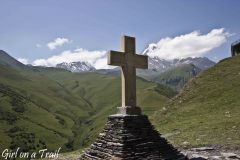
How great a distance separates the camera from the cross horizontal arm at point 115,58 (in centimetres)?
1720

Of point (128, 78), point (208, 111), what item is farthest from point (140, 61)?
point (208, 111)

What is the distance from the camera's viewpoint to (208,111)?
125 ft

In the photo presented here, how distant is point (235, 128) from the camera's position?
29.1 meters

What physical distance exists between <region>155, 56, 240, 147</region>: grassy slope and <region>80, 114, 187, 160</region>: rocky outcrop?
9.38m

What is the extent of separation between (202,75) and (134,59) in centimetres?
3417

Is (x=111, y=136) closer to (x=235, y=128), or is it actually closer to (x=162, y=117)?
(x=235, y=128)

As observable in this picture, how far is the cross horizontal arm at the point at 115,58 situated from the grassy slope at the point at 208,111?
11479mm

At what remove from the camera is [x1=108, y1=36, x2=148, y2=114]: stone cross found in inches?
681

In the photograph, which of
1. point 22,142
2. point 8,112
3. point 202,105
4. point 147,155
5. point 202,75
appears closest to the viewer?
point 147,155

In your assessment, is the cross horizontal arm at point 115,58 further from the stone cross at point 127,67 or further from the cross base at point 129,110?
the cross base at point 129,110

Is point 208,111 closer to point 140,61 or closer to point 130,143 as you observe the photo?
point 140,61

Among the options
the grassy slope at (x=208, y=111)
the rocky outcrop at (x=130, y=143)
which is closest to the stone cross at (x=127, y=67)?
the rocky outcrop at (x=130, y=143)

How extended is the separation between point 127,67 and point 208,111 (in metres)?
22.3

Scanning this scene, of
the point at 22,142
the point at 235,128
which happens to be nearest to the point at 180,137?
the point at 235,128
